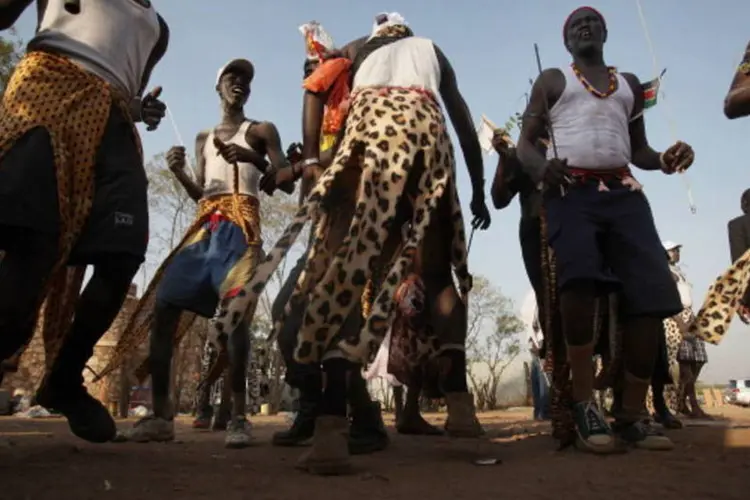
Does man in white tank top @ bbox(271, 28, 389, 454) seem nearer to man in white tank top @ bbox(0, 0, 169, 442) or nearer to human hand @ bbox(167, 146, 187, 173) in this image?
man in white tank top @ bbox(0, 0, 169, 442)

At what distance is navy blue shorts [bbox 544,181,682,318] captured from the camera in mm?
3139

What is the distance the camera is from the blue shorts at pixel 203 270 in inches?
Result: 163

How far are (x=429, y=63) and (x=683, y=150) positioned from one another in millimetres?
1463

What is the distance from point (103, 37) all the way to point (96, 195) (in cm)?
71

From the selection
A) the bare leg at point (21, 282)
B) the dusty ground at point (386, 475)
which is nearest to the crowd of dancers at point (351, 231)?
the bare leg at point (21, 282)

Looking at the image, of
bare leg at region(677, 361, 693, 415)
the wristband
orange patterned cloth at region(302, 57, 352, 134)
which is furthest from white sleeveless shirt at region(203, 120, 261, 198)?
bare leg at region(677, 361, 693, 415)

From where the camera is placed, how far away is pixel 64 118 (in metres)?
2.59

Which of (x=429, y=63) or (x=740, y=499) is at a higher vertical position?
(x=429, y=63)

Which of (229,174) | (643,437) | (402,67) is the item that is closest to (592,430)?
(643,437)

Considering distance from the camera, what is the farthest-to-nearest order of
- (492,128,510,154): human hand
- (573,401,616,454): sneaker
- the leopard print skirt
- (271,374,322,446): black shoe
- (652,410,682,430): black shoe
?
(652,410,682,430): black shoe → (492,128,510,154): human hand → (271,374,322,446): black shoe → the leopard print skirt → (573,401,616,454): sneaker

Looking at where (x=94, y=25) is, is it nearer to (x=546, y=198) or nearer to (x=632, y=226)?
(x=546, y=198)

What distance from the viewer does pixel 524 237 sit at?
4477 millimetres

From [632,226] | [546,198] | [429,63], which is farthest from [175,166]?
[632,226]

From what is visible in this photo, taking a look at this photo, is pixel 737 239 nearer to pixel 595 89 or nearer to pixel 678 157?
pixel 678 157
